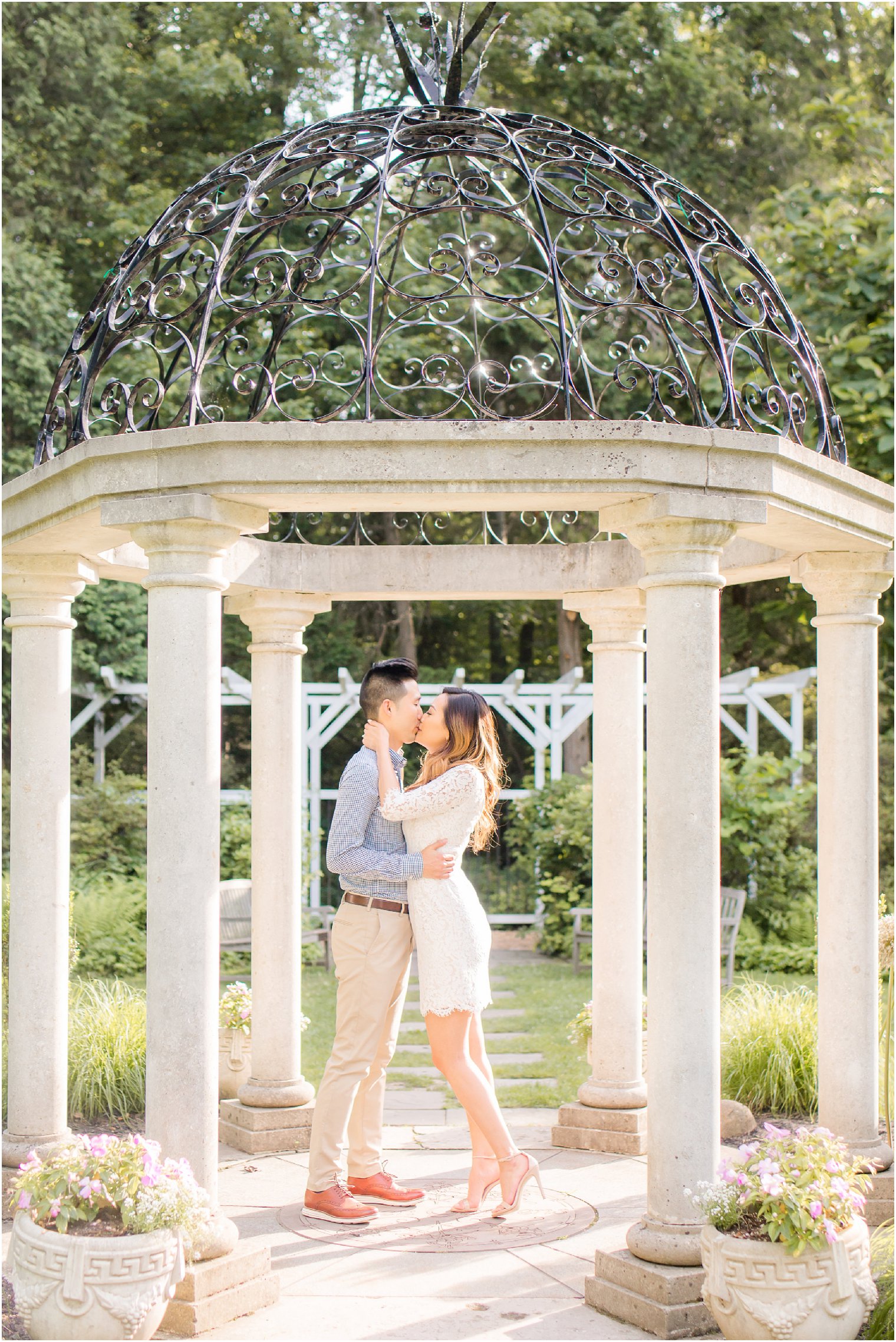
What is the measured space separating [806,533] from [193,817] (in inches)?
114

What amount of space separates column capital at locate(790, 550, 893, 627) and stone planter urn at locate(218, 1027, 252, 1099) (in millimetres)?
4203

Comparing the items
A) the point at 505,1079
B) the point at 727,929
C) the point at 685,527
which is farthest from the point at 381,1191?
the point at 727,929

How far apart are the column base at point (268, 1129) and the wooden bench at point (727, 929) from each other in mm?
5773

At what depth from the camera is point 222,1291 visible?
4.50m

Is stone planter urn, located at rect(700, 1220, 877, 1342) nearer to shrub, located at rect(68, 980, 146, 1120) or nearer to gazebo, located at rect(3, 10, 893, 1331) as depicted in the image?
gazebo, located at rect(3, 10, 893, 1331)

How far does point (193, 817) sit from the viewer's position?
468cm

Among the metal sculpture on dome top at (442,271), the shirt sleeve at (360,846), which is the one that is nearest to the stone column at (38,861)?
the metal sculpture on dome top at (442,271)

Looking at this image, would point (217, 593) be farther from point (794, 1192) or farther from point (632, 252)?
point (632, 252)

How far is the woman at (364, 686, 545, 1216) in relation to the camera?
17.5ft

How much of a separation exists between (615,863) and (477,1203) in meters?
2.09

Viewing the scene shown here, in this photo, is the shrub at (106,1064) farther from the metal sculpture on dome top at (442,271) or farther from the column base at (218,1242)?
the metal sculpture on dome top at (442,271)

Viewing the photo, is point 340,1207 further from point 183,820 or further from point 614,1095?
point 183,820

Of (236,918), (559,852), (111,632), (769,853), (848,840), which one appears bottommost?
(236,918)

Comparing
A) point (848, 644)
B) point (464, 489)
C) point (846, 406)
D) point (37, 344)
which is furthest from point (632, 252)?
point (464, 489)
